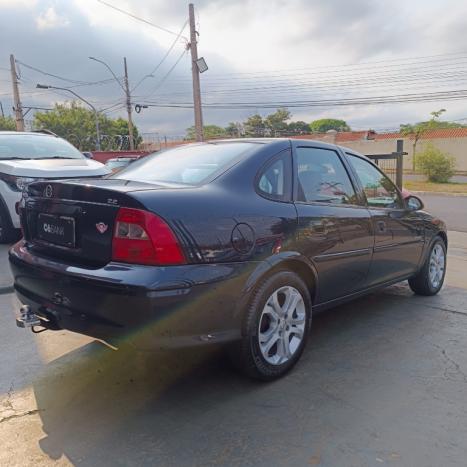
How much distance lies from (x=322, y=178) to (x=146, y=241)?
66.1 inches

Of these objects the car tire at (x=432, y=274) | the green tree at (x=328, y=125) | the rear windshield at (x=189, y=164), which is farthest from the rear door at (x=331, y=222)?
the green tree at (x=328, y=125)

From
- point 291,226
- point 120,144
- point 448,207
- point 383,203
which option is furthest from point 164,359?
point 120,144

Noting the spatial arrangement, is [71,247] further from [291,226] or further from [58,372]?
[291,226]

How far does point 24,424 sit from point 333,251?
224 cm

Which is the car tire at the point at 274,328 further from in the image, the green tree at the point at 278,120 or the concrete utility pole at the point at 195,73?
the green tree at the point at 278,120

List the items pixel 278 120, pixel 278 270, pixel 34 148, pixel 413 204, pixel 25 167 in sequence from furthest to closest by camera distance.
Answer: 1. pixel 278 120
2. pixel 34 148
3. pixel 25 167
4. pixel 413 204
5. pixel 278 270

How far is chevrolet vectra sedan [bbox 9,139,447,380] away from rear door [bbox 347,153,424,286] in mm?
131

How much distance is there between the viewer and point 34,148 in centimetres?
755

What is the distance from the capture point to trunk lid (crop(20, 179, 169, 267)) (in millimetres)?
2600

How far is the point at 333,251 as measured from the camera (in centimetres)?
345

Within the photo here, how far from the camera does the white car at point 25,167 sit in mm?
6520

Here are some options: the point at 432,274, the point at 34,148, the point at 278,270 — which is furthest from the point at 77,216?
the point at 34,148

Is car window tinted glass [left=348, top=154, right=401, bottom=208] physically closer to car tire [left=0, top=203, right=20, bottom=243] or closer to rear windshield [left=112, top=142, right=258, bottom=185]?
rear windshield [left=112, top=142, right=258, bottom=185]

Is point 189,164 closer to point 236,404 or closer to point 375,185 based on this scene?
point 236,404
